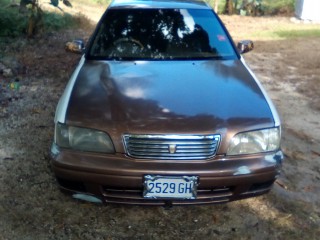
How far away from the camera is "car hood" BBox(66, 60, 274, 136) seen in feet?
8.68

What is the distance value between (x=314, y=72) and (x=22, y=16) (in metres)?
5.81

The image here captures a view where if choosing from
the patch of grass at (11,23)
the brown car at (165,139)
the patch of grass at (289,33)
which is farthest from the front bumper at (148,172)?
the patch of grass at (289,33)

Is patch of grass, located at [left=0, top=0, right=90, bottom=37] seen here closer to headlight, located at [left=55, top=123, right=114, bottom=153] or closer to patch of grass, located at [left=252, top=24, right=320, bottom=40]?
patch of grass, located at [left=252, top=24, right=320, bottom=40]

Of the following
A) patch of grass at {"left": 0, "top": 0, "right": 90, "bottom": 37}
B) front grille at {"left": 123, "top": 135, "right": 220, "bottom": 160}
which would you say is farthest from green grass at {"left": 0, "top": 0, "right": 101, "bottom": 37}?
front grille at {"left": 123, "top": 135, "right": 220, "bottom": 160}

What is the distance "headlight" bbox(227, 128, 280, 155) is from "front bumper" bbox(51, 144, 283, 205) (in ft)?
0.16

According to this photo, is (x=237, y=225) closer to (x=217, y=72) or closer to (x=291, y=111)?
(x=217, y=72)

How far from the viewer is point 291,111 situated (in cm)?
540

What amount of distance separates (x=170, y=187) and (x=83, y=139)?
652 mm

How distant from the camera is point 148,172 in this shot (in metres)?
2.55

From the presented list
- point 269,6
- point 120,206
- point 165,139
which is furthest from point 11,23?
point 269,6

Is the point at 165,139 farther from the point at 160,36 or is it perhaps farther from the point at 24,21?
the point at 24,21

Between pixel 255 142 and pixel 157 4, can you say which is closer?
pixel 255 142

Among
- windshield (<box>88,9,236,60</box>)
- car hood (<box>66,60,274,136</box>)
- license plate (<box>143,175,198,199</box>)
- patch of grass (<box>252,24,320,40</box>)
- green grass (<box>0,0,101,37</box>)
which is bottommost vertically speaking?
patch of grass (<box>252,24,320,40</box>)

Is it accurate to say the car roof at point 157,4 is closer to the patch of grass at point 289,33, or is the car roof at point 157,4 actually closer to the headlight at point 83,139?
the headlight at point 83,139
